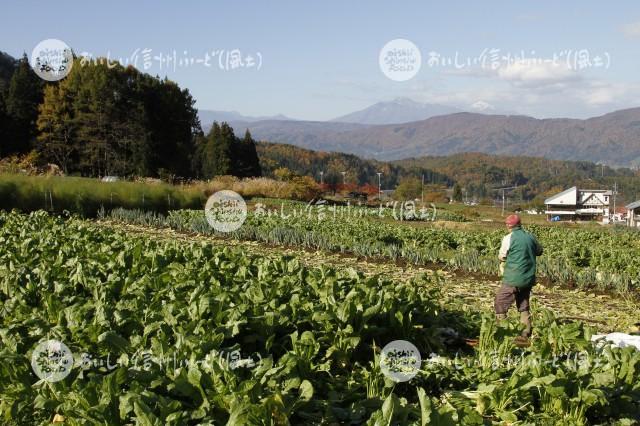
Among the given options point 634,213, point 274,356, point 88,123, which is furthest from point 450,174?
point 274,356

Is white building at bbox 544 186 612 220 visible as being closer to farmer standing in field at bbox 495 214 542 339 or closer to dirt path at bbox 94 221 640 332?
dirt path at bbox 94 221 640 332

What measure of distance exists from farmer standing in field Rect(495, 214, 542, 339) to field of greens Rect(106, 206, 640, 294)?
12.5ft

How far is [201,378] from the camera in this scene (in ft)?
12.6

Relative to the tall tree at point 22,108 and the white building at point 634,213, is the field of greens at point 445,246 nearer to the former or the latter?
the tall tree at point 22,108

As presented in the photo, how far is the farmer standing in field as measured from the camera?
24.4ft

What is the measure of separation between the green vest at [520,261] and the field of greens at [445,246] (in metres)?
3.82

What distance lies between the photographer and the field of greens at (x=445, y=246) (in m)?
11.2

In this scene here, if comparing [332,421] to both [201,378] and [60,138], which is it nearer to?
[201,378]

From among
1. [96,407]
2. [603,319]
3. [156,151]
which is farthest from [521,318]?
[156,151]

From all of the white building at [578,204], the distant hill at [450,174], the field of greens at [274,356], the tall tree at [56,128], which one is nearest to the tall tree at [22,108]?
the tall tree at [56,128]

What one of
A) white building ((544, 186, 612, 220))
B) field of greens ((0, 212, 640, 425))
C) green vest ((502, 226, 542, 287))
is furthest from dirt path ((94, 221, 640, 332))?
white building ((544, 186, 612, 220))

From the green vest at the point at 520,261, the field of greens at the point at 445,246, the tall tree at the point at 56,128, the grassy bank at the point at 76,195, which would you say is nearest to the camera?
the green vest at the point at 520,261

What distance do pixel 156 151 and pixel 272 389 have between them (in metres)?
48.1

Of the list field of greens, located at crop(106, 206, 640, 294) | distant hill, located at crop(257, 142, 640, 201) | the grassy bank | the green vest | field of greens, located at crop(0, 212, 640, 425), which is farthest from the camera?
distant hill, located at crop(257, 142, 640, 201)
